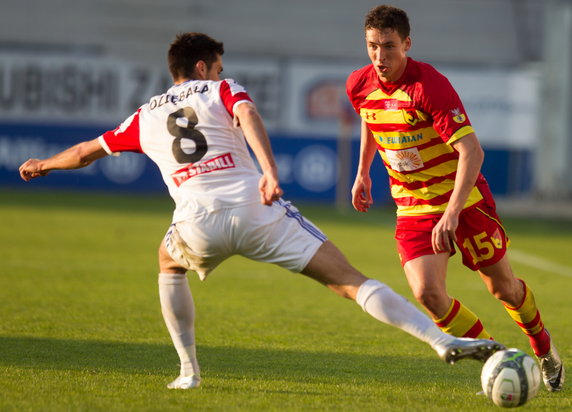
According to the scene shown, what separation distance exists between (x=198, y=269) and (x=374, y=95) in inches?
57.2

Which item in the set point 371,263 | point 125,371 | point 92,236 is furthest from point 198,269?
point 92,236

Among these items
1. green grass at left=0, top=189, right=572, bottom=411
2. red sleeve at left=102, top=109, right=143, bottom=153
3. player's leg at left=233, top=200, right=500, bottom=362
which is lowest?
green grass at left=0, top=189, right=572, bottom=411

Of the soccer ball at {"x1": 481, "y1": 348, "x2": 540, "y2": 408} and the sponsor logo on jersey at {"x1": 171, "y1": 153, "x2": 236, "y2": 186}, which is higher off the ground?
the sponsor logo on jersey at {"x1": 171, "y1": 153, "x2": 236, "y2": 186}

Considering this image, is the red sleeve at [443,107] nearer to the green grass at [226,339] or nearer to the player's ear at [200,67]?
the player's ear at [200,67]

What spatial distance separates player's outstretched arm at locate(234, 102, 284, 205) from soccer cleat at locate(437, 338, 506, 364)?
107 cm

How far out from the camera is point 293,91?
28359 mm

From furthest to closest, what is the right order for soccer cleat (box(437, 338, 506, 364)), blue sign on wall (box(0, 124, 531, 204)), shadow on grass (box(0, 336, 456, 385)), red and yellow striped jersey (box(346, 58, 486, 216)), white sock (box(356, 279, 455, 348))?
blue sign on wall (box(0, 124, 531, 204))
shadow on grass (box(0, 336, 456, 385))
red and yellow striped jersey (box(346, 58, 486, 216))
white sock (box(356, 279, 455, 348))
soccer cleat (box(437, 338, 506, 364))

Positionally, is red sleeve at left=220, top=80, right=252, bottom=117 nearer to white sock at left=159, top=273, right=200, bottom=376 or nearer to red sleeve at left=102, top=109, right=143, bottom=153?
red sleeve at left=102, top=109, right=143, bottom=153

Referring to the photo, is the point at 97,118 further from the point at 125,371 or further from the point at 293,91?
the point at 125,371

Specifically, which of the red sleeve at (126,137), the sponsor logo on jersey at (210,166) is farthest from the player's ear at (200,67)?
the sponsor logo on jersey at (210,166)

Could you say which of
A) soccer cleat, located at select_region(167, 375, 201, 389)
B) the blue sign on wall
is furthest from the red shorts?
the blue sign on wall

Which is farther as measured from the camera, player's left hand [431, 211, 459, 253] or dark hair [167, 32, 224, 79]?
dark hair [167, 32, 224, 79]

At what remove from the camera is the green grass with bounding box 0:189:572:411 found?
5309 mm

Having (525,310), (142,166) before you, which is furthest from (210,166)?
(142,166)
